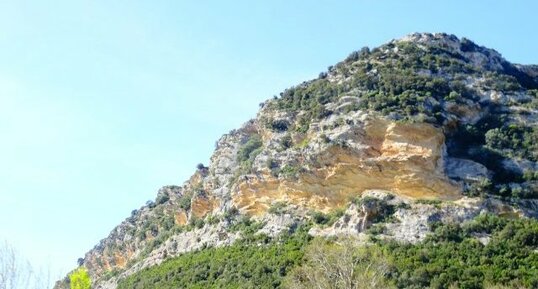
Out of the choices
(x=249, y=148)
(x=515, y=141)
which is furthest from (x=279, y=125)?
(x=515, y=141)

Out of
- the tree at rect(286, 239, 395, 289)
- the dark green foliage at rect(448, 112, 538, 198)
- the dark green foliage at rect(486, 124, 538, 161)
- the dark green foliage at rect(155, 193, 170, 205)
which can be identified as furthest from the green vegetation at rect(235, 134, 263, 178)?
the tree at rect(286, 239, 395, 289)

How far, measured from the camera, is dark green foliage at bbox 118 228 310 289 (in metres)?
50.6

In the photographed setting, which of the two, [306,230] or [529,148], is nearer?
[306,230]

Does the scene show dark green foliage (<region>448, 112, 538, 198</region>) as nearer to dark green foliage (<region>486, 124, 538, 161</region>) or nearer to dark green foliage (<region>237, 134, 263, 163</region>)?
dark green foliage (<region>486, 124, 538, 161</region>)

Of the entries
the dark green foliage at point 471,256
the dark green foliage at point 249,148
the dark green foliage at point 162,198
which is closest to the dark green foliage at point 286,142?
the dark green foliage at point 249,148

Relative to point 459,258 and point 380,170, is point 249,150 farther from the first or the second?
point 459,258

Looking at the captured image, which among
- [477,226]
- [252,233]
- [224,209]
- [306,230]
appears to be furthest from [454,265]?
[224,209]

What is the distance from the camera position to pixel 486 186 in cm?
5406

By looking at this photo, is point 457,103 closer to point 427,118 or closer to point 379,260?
point 427,118

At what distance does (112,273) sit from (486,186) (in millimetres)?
41938

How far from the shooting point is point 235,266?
177 feet

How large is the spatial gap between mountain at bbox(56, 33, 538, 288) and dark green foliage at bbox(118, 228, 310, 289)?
1.27ft

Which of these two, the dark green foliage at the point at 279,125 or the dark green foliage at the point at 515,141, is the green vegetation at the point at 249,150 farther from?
the dark green foliage at the point at 515,141

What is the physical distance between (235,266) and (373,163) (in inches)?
544
